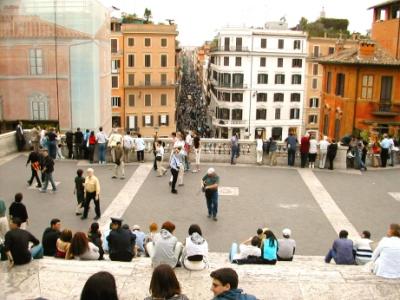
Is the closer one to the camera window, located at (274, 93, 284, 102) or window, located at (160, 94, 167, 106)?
window, located at (160, 94, 167, 106)

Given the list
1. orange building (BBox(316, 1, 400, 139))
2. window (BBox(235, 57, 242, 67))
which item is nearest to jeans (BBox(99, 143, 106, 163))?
orange building (BBox(316, 1, 400, 139))

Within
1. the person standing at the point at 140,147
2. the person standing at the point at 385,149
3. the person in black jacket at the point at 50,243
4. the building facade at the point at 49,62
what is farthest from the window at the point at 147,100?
the person in black jacket at the point at 50,243

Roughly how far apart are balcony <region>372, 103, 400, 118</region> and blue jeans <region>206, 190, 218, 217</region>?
22.4 m

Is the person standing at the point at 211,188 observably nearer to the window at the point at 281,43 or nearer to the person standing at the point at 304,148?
the person standing at the point at 304,148

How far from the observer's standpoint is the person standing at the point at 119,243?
10.7 metres

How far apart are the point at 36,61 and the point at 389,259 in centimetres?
2293

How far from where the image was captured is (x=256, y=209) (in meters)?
16.5

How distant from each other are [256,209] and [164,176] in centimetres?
491

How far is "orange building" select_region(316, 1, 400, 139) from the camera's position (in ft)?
112

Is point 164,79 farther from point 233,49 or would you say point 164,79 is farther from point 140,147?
point 140,147

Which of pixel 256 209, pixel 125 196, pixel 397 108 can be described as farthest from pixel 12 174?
pixel 397 108

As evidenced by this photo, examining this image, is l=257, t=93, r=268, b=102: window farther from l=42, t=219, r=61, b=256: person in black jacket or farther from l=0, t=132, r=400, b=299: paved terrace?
l=42, t=219, r=61, b=256: person in black jacket

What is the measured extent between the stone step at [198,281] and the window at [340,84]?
27.5 meters

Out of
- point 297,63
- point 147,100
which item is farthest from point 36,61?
point 297,63
